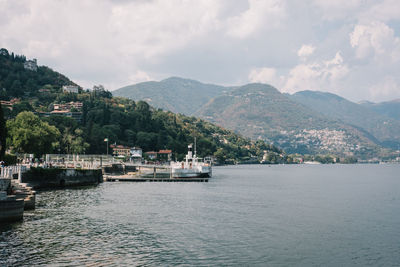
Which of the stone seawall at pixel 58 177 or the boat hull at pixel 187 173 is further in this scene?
the boat hull at pixel 187 173

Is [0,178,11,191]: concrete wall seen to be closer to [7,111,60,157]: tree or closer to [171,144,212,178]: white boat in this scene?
[7,111,60,157]: tree

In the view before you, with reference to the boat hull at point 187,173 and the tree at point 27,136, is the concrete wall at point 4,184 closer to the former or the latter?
the tree at point 27,136

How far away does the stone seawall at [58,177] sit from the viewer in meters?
73.1

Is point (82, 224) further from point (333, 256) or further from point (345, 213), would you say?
point (345, 213)

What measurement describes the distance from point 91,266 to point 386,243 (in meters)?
27.9

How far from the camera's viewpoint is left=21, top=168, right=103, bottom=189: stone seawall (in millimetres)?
Result: 73062

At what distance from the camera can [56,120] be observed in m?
195

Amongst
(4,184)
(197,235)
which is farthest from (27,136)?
(197,235)

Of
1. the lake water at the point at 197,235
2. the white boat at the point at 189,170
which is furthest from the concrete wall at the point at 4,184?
the white boat at the point at 189,170

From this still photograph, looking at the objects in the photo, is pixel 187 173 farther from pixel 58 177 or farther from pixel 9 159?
pixel 9 159

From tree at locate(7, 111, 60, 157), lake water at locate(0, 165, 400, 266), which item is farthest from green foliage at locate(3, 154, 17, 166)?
lake water at locate(0, 165, 400, 266)

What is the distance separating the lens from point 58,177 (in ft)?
270

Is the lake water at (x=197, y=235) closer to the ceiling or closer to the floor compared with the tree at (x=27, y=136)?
closer to the floor

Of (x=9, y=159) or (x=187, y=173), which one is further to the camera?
(x=187, y=173)
